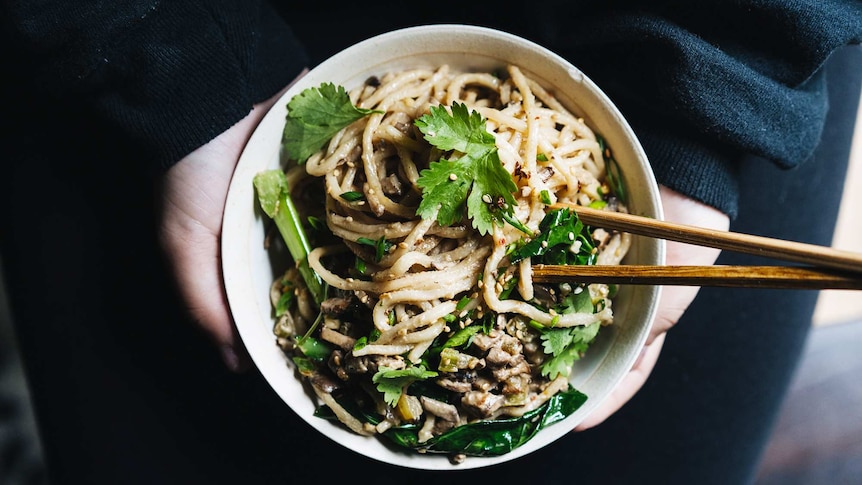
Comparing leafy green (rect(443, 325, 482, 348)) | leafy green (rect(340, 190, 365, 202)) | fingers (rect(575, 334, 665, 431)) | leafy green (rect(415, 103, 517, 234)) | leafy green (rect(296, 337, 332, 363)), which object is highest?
leafy green (rect(415, 103, 517, 234))

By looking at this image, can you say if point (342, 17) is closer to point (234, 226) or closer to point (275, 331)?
point (234, 226)

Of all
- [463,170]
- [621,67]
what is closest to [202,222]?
[463,170]

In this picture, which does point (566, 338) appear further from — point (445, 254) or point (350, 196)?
point (350, 196)

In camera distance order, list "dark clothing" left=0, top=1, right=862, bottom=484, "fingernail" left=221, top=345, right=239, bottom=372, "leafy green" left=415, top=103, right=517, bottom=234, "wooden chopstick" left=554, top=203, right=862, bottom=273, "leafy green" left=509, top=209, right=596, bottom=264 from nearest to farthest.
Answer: "wooden chopstick" left=554, top=203, right=862, bottom=273 < "leafy green" left=415, top=103, right=517, bottom=234 < "leafy green" left=509, top=209, right=596, bottom=264 < "fingernail" left=221, top=345, right=239, bottom=372 < "dark clothing" left=0, top=1, right=862, bottom=484

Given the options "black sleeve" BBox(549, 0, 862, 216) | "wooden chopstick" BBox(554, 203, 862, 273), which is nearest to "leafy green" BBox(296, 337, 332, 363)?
"wooden chopstick" BBox(554, 203, 862, 273)

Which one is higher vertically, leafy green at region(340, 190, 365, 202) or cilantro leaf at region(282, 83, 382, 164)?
cilantro leaf at region(282, 83, 382, 164)

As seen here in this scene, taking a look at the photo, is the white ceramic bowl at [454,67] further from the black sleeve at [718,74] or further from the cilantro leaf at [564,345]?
the black sleeve at [718,74]

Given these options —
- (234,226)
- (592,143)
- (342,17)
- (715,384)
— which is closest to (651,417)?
(715,384)

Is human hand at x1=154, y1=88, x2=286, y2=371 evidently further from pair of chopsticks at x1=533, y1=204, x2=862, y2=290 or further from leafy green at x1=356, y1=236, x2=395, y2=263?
pair of chopsticks at x1=533, y1=204, x2=862, y2=290
